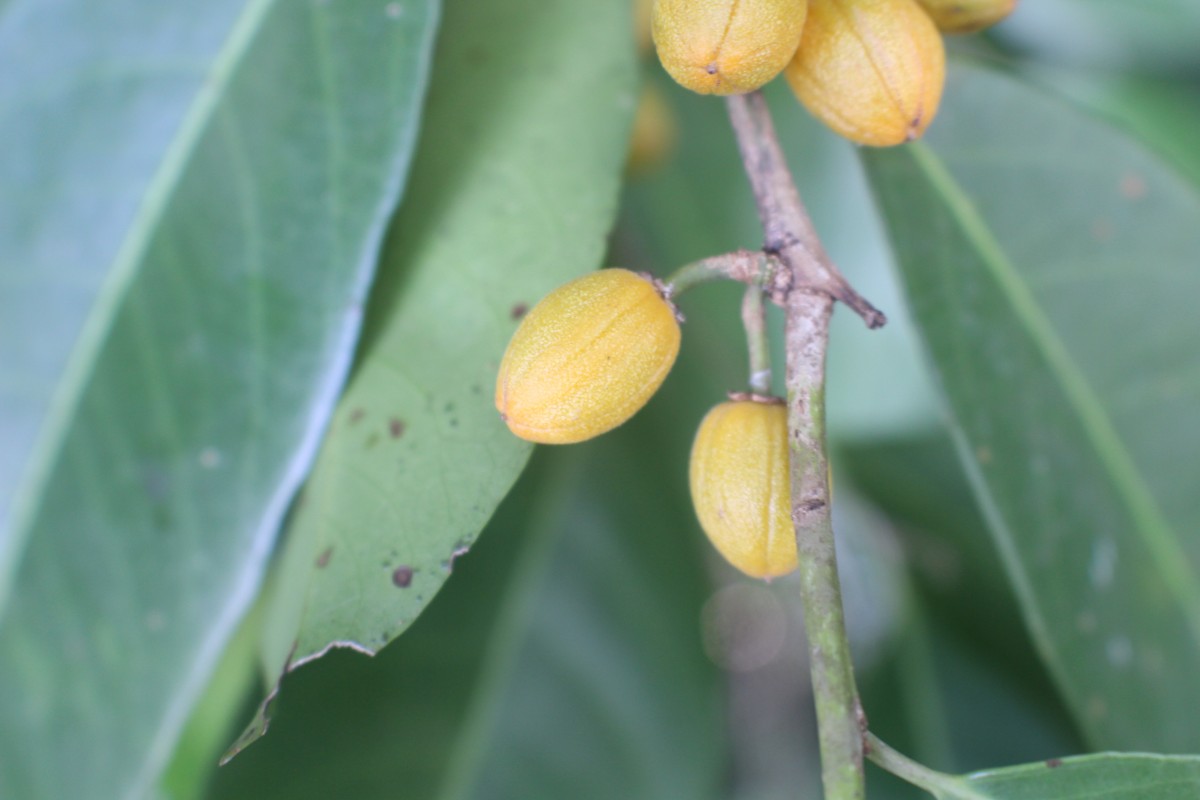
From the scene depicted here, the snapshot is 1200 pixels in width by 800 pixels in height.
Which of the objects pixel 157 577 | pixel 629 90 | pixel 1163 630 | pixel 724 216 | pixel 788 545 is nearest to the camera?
pixel 788 545

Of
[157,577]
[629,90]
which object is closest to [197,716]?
[157,577]

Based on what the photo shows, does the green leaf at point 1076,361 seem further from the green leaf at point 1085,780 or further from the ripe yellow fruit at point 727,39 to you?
the ripe yellow fruit at point 727,39

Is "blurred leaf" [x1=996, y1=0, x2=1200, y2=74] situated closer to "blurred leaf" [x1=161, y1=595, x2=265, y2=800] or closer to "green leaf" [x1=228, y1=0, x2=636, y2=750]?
"green leaf" [x1=228, y1=0, x2=636, y2=750]

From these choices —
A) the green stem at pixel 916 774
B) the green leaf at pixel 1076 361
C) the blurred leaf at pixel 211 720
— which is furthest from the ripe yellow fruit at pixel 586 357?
the blurred leaf at pixel 211 720

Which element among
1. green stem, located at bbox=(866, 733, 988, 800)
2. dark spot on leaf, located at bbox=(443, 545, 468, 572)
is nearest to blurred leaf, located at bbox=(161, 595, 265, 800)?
dark spot on leaf, located at bbox=(443, 545, 468, 572)

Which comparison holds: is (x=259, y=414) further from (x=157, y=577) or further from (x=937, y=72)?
(x=937, y=72)

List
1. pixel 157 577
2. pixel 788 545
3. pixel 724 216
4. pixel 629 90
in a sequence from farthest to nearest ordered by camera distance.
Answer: pixel 724 216 < pixel 629 90 < pixel 157 577 < pixel 788 545

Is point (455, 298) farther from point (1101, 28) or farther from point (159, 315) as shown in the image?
point (1101, 28)
